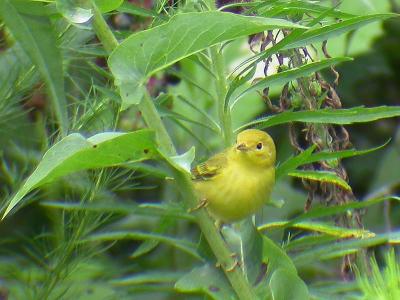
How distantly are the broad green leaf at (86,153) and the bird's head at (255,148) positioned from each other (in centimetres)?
86

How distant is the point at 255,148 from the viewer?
2.25m

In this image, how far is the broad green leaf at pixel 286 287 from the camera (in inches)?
58.1

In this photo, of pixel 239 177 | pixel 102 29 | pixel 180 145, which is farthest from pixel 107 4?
pixel 180 145

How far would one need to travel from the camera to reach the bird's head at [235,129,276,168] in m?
2.19

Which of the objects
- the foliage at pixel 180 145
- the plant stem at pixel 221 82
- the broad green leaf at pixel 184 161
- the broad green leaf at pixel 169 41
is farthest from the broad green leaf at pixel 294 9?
the broad green leaf at pixel 184 161

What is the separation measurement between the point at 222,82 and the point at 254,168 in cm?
50

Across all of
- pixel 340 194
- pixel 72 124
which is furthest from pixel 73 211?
pixel 340 194

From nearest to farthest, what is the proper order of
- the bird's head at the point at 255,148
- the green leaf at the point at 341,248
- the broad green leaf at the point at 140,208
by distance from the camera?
the green leaf at the point at 341,248 < the broad green leaf at the point at 140,208 < the bird's head at the point at 255,148

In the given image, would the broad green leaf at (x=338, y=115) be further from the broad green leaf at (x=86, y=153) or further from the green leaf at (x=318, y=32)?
the broad green leaf at (x=86, y=153)

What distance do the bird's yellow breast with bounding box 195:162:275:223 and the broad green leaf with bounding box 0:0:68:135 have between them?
552 mm

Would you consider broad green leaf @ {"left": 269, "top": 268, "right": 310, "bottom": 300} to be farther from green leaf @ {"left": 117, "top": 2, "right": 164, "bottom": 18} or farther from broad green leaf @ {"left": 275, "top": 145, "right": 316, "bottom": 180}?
green leaf @ {"left": 117, "top": 2, "right": 164, "bottom": 18}

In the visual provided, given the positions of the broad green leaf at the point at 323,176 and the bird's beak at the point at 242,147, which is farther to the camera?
the bird's beak at the point at 242,147

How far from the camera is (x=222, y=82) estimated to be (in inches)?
70.7

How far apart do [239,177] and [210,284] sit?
0.70 meters
